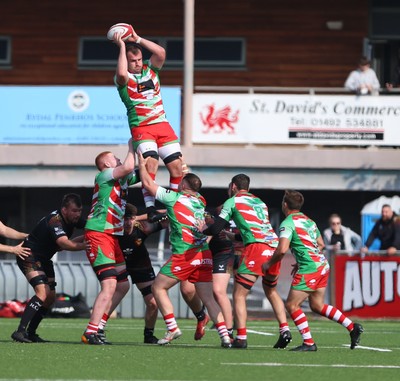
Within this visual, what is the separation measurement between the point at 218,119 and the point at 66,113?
3038 millimetres

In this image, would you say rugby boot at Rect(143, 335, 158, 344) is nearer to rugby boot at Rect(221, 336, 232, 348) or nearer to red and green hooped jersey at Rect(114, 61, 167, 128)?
rugby boot at Rect(221, 336, 232, 348)

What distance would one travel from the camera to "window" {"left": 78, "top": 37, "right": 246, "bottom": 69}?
29.5 m

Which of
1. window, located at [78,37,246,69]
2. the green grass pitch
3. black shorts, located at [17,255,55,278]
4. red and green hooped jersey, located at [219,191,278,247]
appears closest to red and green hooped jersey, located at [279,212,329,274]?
red and green hooped jersey, located at [219,191,278,247]

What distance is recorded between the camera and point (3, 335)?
15.8 meters

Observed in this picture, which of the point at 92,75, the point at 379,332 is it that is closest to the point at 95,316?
the point at 379,332

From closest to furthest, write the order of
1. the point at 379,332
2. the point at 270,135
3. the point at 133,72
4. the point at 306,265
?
the point at 306,265 < the point at 133,72 < the point at 379,332 < the point at 270,135

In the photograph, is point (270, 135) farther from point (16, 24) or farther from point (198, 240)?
point (198, 240)

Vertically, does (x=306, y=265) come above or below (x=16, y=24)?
below

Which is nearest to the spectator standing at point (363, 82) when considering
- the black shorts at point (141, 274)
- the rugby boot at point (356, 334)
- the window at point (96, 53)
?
the window at point (96, 53)

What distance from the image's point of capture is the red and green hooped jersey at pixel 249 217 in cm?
1362

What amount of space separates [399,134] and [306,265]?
43.2 ft

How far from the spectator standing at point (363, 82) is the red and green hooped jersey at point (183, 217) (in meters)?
12.7

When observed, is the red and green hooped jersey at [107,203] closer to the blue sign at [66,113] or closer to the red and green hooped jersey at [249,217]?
the red and green hooped jersey at [249,217]

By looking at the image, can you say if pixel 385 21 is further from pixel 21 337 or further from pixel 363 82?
pixel 21 337
